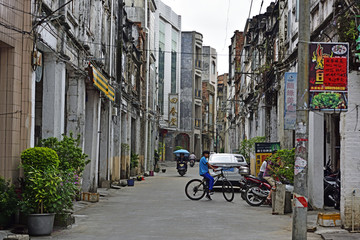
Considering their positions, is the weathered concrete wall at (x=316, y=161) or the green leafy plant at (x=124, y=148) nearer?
the weathered concrete wall at (x=316, y=161)

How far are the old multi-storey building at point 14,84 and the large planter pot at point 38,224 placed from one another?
1.13 meters

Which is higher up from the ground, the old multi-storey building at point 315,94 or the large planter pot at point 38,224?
the old multi-storey building at point 315,94

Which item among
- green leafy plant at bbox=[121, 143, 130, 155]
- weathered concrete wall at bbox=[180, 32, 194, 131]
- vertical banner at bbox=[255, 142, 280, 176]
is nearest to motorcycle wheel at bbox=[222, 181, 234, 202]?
vertical banner at bbox=[255, 142, 280, 176]


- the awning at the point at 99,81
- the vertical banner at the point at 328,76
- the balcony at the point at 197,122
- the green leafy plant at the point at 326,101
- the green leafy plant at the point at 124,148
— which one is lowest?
the green leafy plant at the point at 124,148

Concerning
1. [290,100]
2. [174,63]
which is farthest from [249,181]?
[174,63]

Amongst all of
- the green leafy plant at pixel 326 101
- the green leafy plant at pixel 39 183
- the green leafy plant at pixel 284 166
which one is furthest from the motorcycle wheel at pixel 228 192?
the green leafy plant at pixel 39 183

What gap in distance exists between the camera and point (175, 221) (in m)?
12.6

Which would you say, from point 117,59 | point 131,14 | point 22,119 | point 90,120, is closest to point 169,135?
point 131,14

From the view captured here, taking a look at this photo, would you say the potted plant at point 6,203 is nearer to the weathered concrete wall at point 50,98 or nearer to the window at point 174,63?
the weathered concrete wall at point 50,98

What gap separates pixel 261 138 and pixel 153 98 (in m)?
19.4

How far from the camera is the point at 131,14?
41.8 meters

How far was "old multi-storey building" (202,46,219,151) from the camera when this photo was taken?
274ft

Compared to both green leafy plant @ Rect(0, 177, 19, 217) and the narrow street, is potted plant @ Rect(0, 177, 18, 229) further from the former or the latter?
the narrow street

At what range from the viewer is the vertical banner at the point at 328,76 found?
10.4 m
